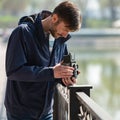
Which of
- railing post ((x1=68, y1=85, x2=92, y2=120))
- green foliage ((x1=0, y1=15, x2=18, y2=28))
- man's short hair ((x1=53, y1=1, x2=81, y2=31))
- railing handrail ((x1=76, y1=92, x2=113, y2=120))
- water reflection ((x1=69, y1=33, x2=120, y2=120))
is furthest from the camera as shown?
green foliage ((x1=0, y1=15, x2=18, y2=28))

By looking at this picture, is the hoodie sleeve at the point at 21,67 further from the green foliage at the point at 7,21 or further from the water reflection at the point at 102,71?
the green foliage at the point at 7,21

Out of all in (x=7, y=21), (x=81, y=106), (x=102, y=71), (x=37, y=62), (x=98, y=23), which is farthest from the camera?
(x=98, y=23)

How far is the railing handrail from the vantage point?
1.77 metres

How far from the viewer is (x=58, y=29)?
2150mm

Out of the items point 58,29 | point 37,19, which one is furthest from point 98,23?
point 58,29

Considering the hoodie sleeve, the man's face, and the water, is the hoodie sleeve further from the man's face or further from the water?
the water

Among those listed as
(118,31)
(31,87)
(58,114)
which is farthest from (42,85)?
(118,31)

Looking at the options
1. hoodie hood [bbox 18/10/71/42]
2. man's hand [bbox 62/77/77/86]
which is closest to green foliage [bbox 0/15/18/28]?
hoodie hood [bbox 18/10/71/42]

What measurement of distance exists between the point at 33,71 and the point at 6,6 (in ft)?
119

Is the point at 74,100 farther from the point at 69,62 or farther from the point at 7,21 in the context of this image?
the point at 7,21

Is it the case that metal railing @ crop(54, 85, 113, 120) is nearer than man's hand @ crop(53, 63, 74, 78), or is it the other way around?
metal railing @ crop(54, 85, 113, 120)

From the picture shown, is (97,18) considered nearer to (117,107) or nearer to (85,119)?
(117,107)

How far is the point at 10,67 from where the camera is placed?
83.1 inches

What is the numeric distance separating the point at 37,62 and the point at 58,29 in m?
0.19
